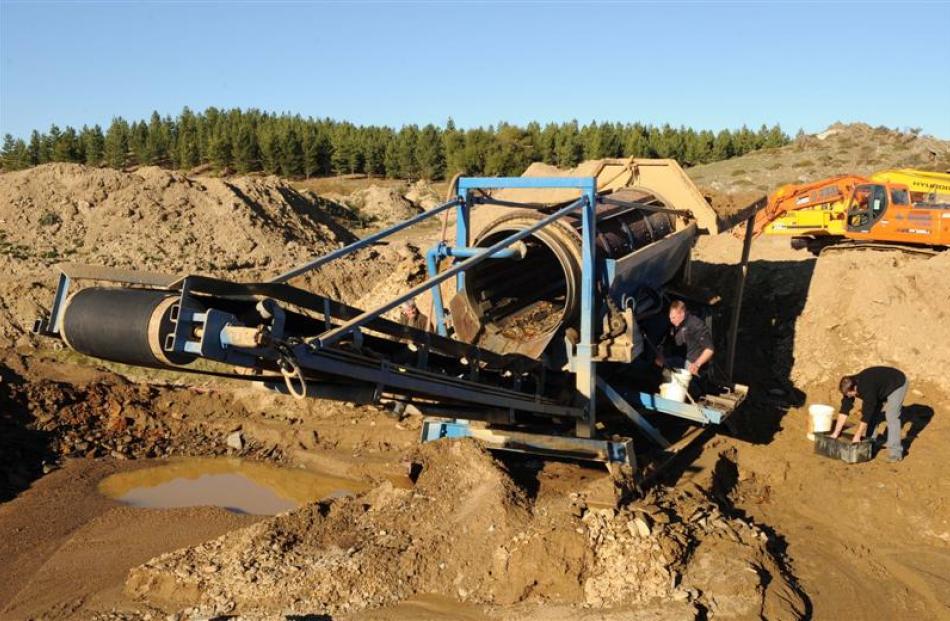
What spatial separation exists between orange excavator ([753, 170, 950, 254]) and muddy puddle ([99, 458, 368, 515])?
9.58 metres

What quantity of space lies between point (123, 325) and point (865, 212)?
49.5 ft

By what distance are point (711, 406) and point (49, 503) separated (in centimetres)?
670

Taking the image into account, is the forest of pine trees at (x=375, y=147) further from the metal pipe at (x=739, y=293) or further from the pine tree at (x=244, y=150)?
the metal pipe at (x=739, y=293)

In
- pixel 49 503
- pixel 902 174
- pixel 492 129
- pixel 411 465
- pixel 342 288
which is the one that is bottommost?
pixel 49 503

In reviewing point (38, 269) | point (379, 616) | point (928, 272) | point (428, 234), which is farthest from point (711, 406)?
point (428, 234)

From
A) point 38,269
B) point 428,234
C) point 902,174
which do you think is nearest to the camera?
point 38,269

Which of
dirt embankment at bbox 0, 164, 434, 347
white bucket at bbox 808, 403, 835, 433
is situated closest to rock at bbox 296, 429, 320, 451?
dirt embankment at bbox 0, 164, 434, 347

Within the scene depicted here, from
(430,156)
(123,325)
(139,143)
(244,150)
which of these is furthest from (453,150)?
(123,325)

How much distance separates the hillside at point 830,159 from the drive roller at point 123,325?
101 ft

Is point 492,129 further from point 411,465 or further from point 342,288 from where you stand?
point 411,465

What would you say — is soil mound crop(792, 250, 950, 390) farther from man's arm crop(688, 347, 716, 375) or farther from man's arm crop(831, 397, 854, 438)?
man's arm crop(688, 347, 716, 375)

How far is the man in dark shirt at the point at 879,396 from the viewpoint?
862cm

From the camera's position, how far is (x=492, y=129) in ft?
174

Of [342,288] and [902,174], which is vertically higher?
[902,174]
